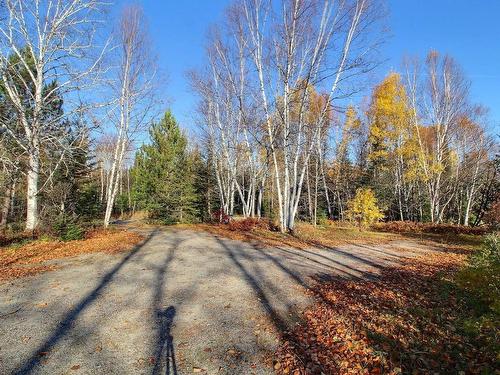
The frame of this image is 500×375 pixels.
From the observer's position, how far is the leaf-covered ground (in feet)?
12.7

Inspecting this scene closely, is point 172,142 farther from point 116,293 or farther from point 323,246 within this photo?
point 116,293

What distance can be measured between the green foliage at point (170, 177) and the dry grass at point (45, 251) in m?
7.74

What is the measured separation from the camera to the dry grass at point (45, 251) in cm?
765

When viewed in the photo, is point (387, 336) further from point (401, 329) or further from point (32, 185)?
point (32, 185)

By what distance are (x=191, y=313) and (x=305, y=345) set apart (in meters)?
1.87

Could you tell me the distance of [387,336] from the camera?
4590 mm

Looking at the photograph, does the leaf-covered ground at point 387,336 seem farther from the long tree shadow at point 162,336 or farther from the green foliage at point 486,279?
the long tree shadow at point 162,336

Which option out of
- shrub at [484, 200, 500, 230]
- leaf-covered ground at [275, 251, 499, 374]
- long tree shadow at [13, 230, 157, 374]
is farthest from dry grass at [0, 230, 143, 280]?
shrub at [484, 200, 500, 230]

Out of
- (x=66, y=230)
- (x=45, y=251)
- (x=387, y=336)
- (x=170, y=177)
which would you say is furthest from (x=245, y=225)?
(x=387, y=336)

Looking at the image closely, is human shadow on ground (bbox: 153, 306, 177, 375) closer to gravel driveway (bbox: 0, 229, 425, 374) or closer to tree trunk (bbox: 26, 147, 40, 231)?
gravel driveway (bbox: 0, 229, 425, 374)

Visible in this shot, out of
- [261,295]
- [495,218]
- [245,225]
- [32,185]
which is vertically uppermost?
[32,185]

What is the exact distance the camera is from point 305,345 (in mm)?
4371

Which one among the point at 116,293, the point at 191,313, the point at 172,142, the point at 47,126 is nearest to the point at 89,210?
the point at 172,142

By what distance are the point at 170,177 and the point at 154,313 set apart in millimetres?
15835
